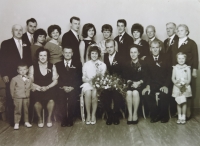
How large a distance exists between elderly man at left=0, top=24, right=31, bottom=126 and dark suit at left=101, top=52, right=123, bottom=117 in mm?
829

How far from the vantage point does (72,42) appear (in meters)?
2.83

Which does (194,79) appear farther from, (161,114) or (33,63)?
(33,63)

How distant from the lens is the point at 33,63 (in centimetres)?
276

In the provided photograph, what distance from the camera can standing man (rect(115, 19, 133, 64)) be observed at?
9.22 ft

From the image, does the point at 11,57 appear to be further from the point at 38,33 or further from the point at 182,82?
the point at 182,82

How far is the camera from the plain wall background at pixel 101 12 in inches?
104

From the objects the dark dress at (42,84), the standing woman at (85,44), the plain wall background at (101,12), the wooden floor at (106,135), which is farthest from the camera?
the standing woman at (85,44)

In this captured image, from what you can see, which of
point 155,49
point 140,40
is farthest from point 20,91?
point 155,49

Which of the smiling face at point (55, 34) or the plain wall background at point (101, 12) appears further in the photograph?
the smiling face at point (55, 34)

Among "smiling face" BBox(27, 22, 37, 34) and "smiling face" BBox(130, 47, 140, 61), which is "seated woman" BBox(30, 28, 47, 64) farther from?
"smiling face" BBox(130, 47, 140, 61)

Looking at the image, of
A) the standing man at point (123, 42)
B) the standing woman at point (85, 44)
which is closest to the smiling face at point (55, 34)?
the standing woman at point (85, 44)

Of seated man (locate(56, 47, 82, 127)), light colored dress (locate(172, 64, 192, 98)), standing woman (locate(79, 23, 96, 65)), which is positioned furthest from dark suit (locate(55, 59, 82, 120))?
light colored dress (locate(172, 64, 192, 98))

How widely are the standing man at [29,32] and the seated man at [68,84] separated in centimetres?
36

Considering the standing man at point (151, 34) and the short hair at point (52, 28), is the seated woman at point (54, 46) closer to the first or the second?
the short hair at point (52, 28)
